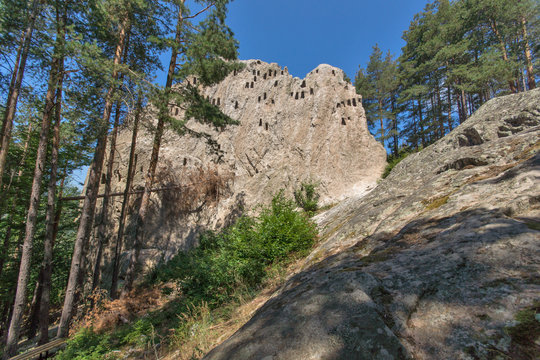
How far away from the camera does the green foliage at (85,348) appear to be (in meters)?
5.11

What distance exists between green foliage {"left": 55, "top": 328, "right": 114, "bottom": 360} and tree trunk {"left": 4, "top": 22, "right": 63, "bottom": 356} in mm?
2624

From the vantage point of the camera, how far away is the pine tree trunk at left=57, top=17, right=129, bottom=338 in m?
7.70

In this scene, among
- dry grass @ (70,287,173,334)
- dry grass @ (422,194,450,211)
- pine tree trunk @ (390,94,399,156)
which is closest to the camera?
dry grass @ (422,194,450,211)

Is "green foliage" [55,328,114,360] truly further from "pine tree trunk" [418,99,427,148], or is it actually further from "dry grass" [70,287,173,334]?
"pine tree trunk" [418,99,427,148]

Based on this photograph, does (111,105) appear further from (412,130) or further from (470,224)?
(412,130)

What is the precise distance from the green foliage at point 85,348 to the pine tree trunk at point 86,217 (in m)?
2.13

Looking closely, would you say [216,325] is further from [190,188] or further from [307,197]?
[190,188]

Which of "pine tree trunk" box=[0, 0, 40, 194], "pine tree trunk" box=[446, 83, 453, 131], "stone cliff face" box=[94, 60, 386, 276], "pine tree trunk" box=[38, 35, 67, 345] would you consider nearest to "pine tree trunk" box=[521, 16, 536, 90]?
"pine tree trunk" box=[446, 83, 453, 131]

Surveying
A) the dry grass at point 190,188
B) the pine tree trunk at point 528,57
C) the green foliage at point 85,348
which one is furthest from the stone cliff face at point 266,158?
the pine tree trunk at point 528,57

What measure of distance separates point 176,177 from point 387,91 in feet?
80.7

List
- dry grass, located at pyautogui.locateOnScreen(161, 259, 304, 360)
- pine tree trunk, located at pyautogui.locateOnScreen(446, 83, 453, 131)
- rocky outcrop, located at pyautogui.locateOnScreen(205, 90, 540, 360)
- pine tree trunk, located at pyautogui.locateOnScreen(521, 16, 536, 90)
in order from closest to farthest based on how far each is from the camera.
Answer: rocky outcrop, located at pyautogui.locateOnScreen(205, 90, 540, 360)
dry grass, located at pyautogui.locateOnScreen(161, 259, 304, 360)
pine tree trunk, located at pyautogui.locateOnScreen(521, 16, 536, 90)
pine tree trunk, located at pyautogui.locateOnScreen(446, 83, 453, 131)

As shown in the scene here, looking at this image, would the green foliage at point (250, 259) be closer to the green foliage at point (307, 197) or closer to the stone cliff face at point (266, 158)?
the green foliage at point (307, 197)

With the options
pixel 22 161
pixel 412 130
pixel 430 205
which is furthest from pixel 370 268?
pixel 412 130

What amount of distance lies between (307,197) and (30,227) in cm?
1433
